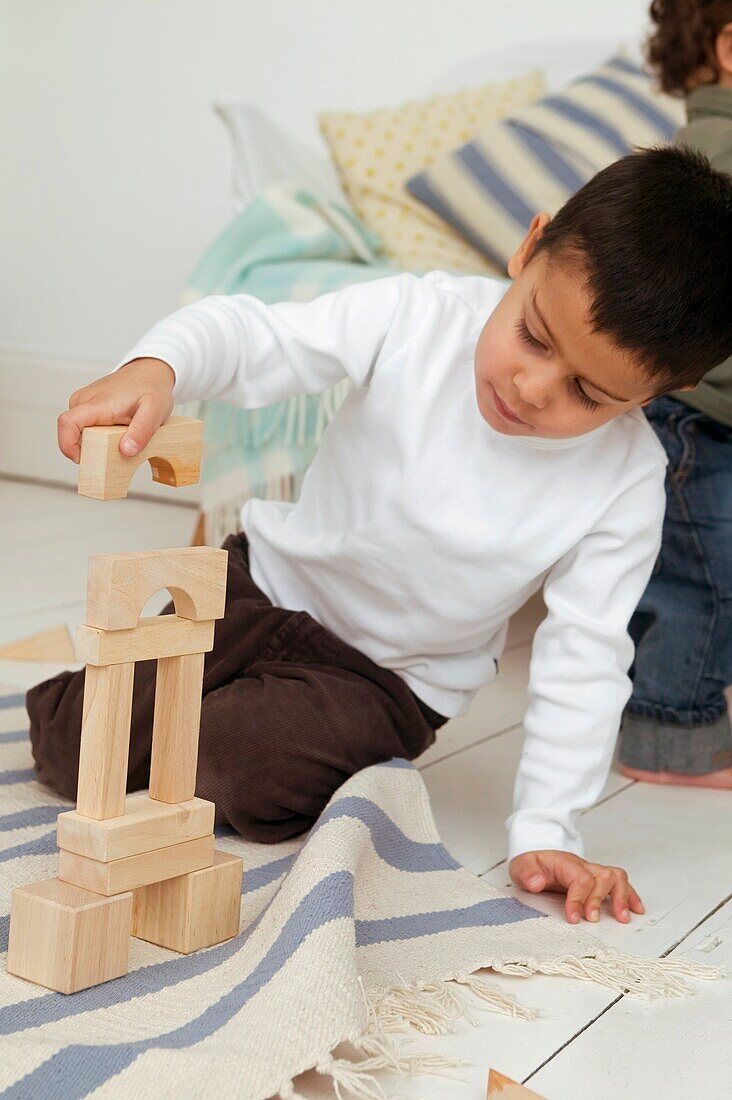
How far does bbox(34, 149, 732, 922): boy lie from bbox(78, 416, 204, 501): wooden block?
0.35 ft

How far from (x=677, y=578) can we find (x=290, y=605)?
41 cm

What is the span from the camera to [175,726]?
2.33 ft

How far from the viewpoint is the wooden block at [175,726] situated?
0.71m

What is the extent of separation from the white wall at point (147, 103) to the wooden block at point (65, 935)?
1.79 m

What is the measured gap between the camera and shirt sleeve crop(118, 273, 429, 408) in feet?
2.77

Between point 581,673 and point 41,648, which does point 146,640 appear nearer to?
point 581,673

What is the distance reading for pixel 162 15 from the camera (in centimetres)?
246

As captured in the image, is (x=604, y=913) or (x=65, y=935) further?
(x=604, y=913)

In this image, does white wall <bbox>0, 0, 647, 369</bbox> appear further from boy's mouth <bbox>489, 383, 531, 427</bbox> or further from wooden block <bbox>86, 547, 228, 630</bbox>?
wooden block <bbox>86, 547, 228, 630</bbox>

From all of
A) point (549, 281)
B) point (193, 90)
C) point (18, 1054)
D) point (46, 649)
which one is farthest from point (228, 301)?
point (193, 90)

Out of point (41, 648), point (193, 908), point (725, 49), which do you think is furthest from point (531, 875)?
point (725, 49)

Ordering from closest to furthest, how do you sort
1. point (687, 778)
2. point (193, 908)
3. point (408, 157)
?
point (193, 908), point (687, 778), point (408, 157)

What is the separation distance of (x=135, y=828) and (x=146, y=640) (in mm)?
101

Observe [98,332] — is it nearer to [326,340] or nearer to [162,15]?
[162,15]
